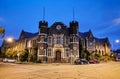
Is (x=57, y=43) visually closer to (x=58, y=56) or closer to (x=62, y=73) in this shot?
(x=58, y=56)

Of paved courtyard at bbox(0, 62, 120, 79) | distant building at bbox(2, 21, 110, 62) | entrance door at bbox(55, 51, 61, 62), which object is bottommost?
paved courtyard at bbox(0, 62, 120, 79)

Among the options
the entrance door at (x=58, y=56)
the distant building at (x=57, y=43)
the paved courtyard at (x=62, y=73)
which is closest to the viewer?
the paved courtyard at (x=62, y=73)

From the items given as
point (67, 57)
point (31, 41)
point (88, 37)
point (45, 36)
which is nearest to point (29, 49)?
point (31, 41)

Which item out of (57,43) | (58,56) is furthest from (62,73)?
(57,43)

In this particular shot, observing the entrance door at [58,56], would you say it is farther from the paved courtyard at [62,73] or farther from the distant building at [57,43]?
the paved courtyard at [62,73]

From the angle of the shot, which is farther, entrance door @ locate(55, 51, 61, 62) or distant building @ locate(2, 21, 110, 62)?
entrance door @ locate(55, 51, 61, 62)

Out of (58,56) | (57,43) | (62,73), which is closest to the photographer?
(62,73)

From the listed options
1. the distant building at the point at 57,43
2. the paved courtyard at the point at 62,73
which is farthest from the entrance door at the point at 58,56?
the paved courtyard at the point at 62,73

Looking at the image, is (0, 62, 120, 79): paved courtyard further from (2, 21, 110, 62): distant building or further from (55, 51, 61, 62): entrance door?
(55, 51, 61, 62): entrance door

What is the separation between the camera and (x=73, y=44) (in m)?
49.6

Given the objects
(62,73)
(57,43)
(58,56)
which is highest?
(57,43)

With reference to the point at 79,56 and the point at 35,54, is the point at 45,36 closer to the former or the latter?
the point at 35,54

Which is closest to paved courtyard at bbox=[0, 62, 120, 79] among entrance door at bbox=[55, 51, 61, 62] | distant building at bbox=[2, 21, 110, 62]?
distant building at bbox=[2, 21, 110, 62]

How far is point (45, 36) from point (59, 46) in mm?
5195
